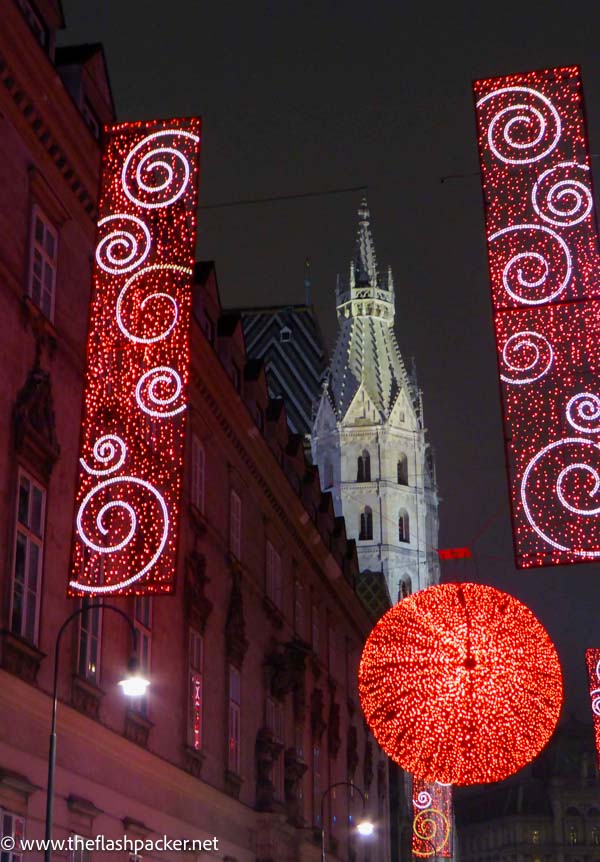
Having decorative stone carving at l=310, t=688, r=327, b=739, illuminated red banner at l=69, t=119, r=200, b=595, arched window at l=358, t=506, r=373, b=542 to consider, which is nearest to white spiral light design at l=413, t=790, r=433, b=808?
decorative stone carving at l=310, t=688, r=327, b=739

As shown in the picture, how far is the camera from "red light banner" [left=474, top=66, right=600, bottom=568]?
62.3ft

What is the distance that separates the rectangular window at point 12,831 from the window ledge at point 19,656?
1.90 meters

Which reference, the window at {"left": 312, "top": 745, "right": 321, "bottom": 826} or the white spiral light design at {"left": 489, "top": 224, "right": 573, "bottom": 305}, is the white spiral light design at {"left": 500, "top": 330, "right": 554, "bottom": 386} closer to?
the white spiral light design at {"left": 489, "top": 224, "right": 573, "bottom": 305}

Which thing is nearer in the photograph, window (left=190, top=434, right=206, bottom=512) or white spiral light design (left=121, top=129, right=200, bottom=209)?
white spiral light design (left=121, top=129, right=200, bottom=209)

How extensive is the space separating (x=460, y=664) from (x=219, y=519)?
365 inches

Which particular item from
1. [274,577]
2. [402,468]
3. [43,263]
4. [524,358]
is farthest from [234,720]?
[402,468]

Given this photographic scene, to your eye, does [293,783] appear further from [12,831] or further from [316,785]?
[12,831]

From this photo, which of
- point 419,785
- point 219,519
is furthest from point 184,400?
point 419,785

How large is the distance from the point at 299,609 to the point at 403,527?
8101cm

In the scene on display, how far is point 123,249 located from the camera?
68.9 ft

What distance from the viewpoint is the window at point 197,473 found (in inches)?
1216

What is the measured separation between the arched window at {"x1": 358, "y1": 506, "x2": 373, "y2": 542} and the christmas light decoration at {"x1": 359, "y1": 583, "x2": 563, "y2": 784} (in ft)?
313

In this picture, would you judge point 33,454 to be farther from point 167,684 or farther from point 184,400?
point 167,684

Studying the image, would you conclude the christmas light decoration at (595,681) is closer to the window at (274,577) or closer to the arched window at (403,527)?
the window at (274,577)
